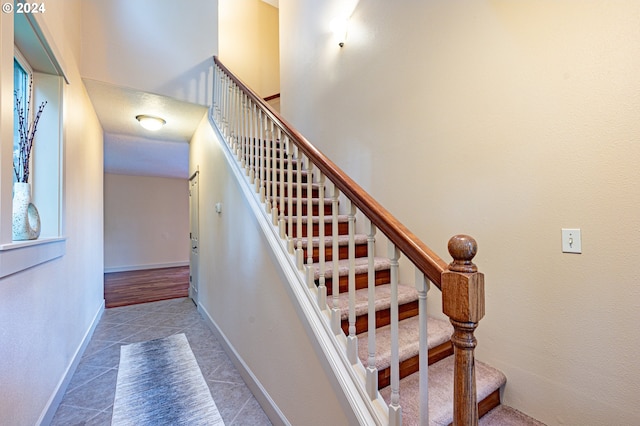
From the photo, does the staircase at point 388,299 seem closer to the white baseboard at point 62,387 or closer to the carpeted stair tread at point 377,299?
the carpeted stair tread at point 377,299

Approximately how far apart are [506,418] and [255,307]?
62.1 inches

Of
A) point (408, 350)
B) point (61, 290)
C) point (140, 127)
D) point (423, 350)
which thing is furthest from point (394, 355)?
point (140, 127)

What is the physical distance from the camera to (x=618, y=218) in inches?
47.5

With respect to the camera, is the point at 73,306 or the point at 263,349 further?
the point at 73,306

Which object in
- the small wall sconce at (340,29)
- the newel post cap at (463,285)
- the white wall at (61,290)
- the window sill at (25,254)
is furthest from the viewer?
the small wall sconce at (340,29)

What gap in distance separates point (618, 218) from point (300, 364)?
5.32ft

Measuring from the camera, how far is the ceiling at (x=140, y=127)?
9.21 feet

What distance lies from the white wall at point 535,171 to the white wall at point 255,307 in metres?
1.03

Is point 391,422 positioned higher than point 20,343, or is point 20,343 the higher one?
point 20,343

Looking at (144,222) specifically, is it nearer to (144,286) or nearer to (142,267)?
(142,267)

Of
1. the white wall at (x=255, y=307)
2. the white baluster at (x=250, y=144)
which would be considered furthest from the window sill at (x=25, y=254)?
the white baluster at (x=250, y=144)

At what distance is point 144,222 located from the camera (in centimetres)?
714

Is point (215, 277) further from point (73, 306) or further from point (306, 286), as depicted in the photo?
point (306, 286)

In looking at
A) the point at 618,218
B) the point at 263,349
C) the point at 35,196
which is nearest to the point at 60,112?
the point at 35,196
